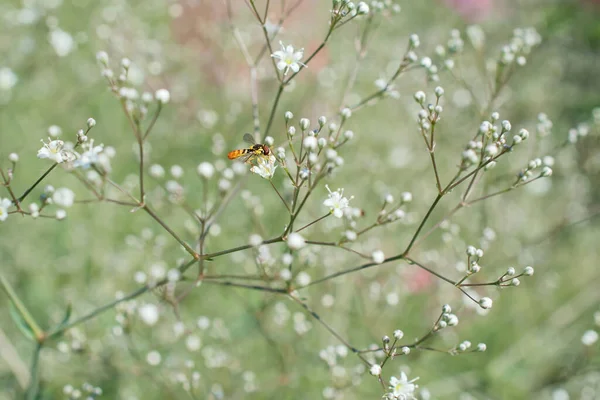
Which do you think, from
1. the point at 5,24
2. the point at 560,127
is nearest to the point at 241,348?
the point at 5,24

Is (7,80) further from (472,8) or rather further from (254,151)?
(472,8)

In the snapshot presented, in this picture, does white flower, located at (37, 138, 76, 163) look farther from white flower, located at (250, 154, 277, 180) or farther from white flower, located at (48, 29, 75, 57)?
white flower, located at (48, 29, 75, 57)

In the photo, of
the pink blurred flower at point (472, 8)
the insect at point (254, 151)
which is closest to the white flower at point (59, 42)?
the insect at point (254, 151)

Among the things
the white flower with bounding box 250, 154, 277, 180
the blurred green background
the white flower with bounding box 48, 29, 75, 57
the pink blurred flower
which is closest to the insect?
the white flower with bounding box 250, 154, 277, 180

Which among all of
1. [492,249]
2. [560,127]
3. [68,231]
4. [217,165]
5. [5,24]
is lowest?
[68,231]

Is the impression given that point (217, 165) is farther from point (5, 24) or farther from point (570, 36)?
point (570, 36)

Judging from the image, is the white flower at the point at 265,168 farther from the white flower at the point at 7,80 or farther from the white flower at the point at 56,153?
the white flower at the point at 7,80

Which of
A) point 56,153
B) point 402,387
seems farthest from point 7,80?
point 402,387
